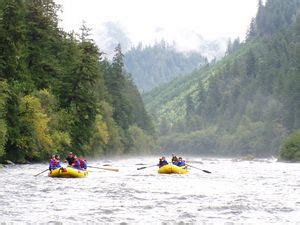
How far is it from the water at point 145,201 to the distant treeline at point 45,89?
513 inches

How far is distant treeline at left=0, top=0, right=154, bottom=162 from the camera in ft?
199

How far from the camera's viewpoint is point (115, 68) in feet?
421

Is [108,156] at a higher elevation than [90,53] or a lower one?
lower

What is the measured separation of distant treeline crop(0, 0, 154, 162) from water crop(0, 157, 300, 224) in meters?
13.0

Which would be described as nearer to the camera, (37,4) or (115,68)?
(37,4)

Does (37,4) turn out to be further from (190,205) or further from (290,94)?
(290,94)

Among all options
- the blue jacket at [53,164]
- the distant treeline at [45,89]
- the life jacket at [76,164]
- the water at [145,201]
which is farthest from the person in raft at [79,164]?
the distant treeline at [45,89]

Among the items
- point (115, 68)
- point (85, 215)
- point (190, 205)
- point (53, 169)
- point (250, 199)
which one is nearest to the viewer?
point (85, 215)

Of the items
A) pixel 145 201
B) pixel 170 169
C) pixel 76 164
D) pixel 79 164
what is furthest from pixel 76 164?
pixel 145 201

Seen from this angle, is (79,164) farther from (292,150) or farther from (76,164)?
(292,150)

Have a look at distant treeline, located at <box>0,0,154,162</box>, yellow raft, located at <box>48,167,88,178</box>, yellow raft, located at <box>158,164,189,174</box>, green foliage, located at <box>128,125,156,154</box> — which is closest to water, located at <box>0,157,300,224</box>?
yellow raft, located at <box>48,167,88,178</box>

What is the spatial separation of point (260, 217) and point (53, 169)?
1014 inches

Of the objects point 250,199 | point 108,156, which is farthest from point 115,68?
point 250,199

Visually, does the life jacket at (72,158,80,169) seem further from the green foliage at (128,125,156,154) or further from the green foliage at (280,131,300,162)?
the green foliage at (128,125,156,154)
